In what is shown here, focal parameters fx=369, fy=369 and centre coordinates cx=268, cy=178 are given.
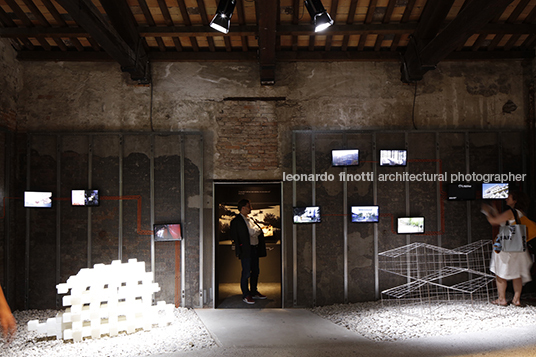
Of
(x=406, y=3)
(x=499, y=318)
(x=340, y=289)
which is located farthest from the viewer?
(x=340, y=289)

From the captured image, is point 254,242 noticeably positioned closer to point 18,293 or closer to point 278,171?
point 278,171

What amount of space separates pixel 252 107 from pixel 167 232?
2.88 metres

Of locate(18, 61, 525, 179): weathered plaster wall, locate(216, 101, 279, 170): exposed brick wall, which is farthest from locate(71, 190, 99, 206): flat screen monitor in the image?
locate(216, 101, 279, 170): exposed brick wall

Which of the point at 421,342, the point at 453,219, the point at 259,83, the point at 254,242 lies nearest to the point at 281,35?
the point at 259,83

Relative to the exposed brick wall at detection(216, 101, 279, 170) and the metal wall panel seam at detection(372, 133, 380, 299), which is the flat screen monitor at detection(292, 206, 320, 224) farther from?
the metal wall panel seam at detection(372, 133, 380, 299)

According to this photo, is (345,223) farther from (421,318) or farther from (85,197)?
(85,197)

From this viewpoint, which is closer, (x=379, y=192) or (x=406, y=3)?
(x=406, y=3)

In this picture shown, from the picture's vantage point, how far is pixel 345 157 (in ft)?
23.0

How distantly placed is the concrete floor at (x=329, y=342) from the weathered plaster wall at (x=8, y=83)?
5186 mm

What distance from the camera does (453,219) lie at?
23.2ft

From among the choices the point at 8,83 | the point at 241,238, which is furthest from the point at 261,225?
the point at 8,83

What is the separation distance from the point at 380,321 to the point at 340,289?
136 centimetres

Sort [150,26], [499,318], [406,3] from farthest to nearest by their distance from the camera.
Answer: [150,26] < [406,3] < [499,318]

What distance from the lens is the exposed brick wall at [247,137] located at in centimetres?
712
